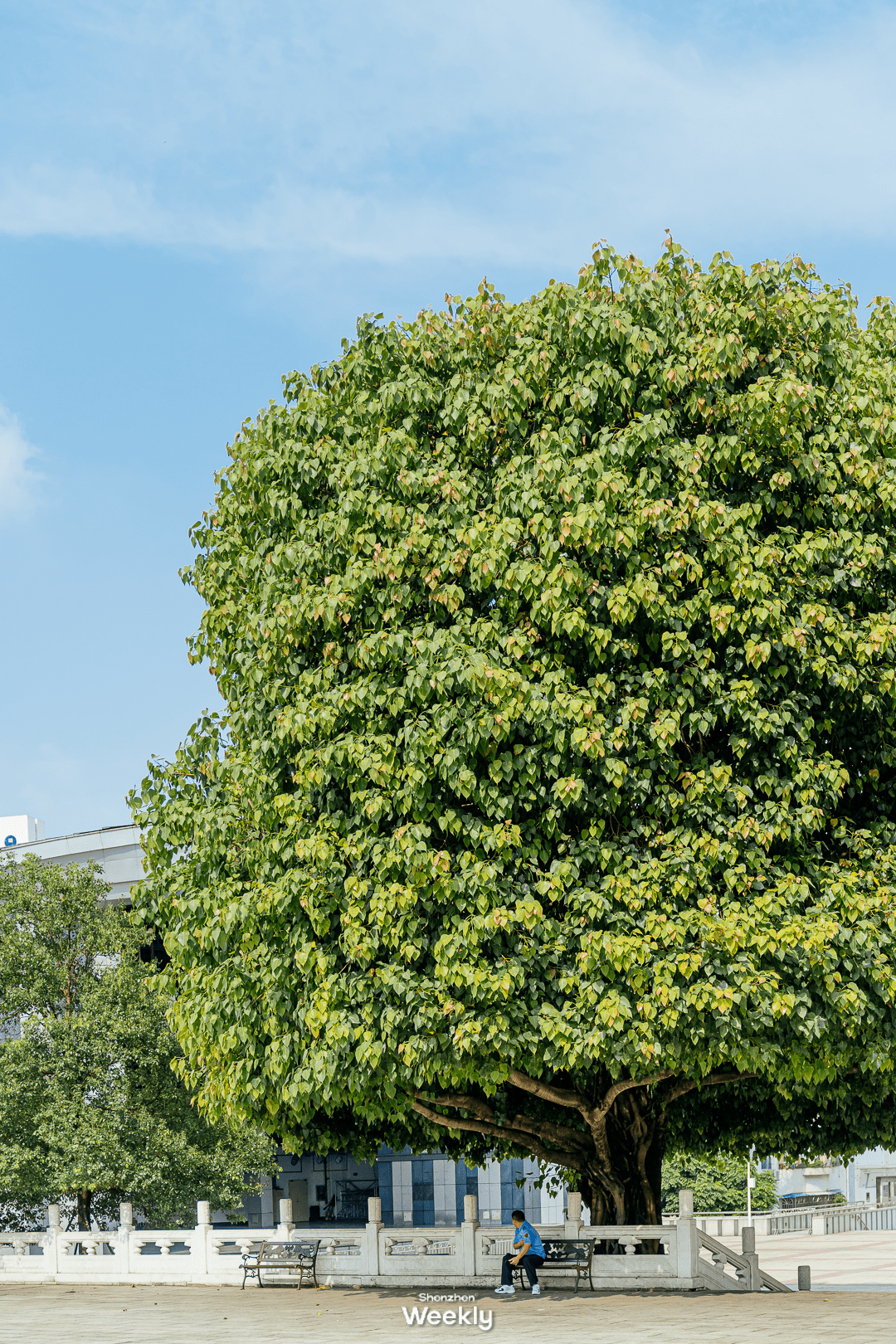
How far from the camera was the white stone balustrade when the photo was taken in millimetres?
18234

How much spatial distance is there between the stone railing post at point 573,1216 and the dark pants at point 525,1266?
A: 1.99 ft

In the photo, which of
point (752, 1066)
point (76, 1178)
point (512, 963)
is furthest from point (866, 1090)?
point (76, 1178)

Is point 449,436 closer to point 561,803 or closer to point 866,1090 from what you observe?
point 561,803

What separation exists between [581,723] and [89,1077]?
17.8 meters

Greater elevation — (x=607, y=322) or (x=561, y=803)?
(x=607, y=322)

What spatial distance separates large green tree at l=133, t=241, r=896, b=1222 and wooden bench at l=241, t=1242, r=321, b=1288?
4444 millimetres

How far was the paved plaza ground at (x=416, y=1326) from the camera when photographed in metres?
14.2

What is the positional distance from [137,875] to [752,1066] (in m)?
29.8

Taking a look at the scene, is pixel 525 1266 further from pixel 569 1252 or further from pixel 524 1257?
pixel 569 1252

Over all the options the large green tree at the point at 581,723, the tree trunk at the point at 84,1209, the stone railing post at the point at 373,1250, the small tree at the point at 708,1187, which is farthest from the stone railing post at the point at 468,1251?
the small tree at the point at 708,1187

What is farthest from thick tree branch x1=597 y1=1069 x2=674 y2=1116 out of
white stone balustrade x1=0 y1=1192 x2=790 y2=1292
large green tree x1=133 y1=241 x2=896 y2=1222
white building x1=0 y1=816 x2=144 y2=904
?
white building x1=0 y1=816 x2=144 y2=904

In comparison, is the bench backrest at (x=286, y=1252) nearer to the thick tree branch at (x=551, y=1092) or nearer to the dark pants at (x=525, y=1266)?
the dark pants at (x=525, y=1266)

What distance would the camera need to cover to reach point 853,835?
1631cm

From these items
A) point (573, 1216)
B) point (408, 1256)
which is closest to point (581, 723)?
point (573, 1216)
